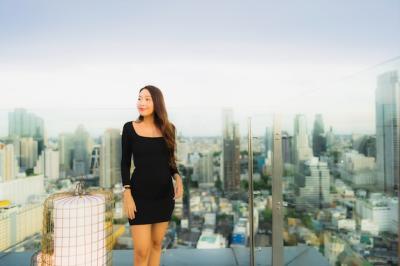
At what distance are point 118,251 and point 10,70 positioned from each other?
3285 mm

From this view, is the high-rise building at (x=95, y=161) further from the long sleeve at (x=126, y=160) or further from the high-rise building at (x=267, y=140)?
the high-rise building at (x=267, y=140)

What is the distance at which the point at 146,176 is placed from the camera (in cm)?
191

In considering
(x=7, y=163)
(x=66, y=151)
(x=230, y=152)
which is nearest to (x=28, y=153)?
(x=7, y=163)

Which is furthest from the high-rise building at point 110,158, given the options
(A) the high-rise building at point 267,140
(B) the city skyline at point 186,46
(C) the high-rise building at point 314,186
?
(C) the high-rise building at point 314,186

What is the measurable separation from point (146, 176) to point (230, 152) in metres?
1.13

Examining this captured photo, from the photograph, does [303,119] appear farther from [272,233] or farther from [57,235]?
[57,235]

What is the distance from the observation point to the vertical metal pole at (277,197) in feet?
7.09

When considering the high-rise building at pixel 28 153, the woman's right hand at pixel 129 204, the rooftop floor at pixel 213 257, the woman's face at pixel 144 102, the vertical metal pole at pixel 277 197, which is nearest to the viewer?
the woman's right hand at pixel 129 204

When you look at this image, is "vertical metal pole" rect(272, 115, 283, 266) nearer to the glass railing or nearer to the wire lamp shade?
the glass railing

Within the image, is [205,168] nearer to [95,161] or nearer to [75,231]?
[95,161]

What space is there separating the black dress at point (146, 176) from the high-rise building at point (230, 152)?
3.10ft

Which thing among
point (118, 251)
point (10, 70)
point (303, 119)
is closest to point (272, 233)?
point (303, 119)

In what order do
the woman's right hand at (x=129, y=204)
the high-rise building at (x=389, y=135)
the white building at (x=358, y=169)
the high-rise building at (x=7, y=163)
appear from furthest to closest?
1. the high-rise building at (x=7, y=163)
2. the woman's right hand at (x=129, y=204)
3. the white building at (x=358, y=169)
4. the high-rise building at (x=389, y=135)

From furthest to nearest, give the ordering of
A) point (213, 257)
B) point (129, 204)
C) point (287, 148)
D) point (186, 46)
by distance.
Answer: point (186, 46) → point (213, 257) → point (287, 148) → point (129, 204)
